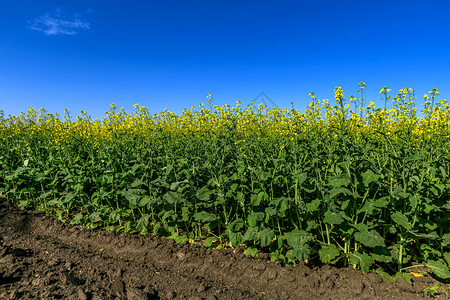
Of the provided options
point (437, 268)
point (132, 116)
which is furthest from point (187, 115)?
point (437, 268)

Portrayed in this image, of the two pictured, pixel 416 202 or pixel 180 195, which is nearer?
pixel 416 202

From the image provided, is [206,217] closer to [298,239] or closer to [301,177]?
[298,239]

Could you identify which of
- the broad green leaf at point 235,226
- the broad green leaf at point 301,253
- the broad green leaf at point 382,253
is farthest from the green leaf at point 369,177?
the broad green leaf at point 235,226

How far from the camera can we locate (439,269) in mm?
3062

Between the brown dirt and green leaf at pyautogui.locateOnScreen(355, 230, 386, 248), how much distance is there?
45 centimetres

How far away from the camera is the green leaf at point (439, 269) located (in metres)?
3.00

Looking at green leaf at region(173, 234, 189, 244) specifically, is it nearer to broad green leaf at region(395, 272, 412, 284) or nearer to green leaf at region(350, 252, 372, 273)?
green leaf at region(350, 252, 372, 273)

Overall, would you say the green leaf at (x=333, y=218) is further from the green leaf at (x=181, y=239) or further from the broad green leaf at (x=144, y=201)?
the broad green leaf at (x=144, y=201)

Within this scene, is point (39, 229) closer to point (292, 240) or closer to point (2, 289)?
point (2, 289)

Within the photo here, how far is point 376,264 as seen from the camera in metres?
3.49

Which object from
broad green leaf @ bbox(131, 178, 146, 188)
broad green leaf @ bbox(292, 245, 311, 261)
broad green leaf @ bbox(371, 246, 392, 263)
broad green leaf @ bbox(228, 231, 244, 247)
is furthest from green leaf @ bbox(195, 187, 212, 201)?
broad green leaf @ bbox(371, 246, 392, 263)

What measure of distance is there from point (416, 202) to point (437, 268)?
83 cm

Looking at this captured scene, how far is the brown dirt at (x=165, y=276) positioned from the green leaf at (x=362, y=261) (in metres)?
0.11

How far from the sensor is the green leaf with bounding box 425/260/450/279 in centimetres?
300
